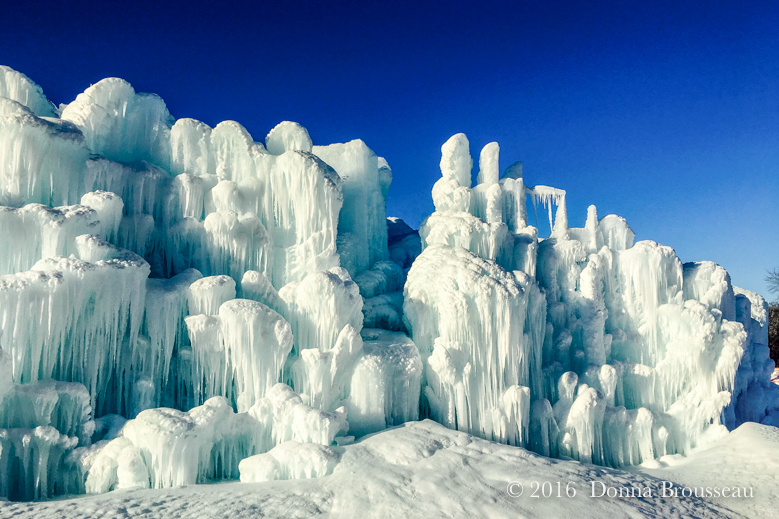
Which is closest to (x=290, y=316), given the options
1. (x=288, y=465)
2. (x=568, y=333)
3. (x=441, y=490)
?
(x=288, y=465)

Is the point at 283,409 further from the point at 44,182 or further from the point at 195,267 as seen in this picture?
the point at 44,182

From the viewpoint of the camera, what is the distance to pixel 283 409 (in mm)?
13414

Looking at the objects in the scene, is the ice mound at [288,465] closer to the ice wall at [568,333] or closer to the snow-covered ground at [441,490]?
the snow-covered ground at [441,490]

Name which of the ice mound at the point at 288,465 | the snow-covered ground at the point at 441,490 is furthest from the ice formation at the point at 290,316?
the snow-covered ground at the point at 441,490

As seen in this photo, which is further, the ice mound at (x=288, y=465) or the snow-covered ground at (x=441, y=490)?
the ice mound at (x=288, y=465)

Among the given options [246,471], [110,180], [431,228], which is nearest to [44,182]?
[110,180]

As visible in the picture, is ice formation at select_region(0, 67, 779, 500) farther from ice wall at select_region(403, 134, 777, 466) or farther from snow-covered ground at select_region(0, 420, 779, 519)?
snow-covered ground at select_region(0, 420, 779, 519)

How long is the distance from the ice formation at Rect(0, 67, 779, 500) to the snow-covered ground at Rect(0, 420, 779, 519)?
1.10 metres

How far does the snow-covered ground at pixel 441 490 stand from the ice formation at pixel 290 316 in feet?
3.59

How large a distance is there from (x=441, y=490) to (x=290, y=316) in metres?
6.88

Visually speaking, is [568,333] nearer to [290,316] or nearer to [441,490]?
[441,490]

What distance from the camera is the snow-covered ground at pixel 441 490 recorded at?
10164 mm

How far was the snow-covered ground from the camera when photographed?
10.2 meters

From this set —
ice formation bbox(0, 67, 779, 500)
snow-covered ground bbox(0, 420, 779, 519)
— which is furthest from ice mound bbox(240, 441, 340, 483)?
snow-covered ground bbox(0, 420, 779, 519)
